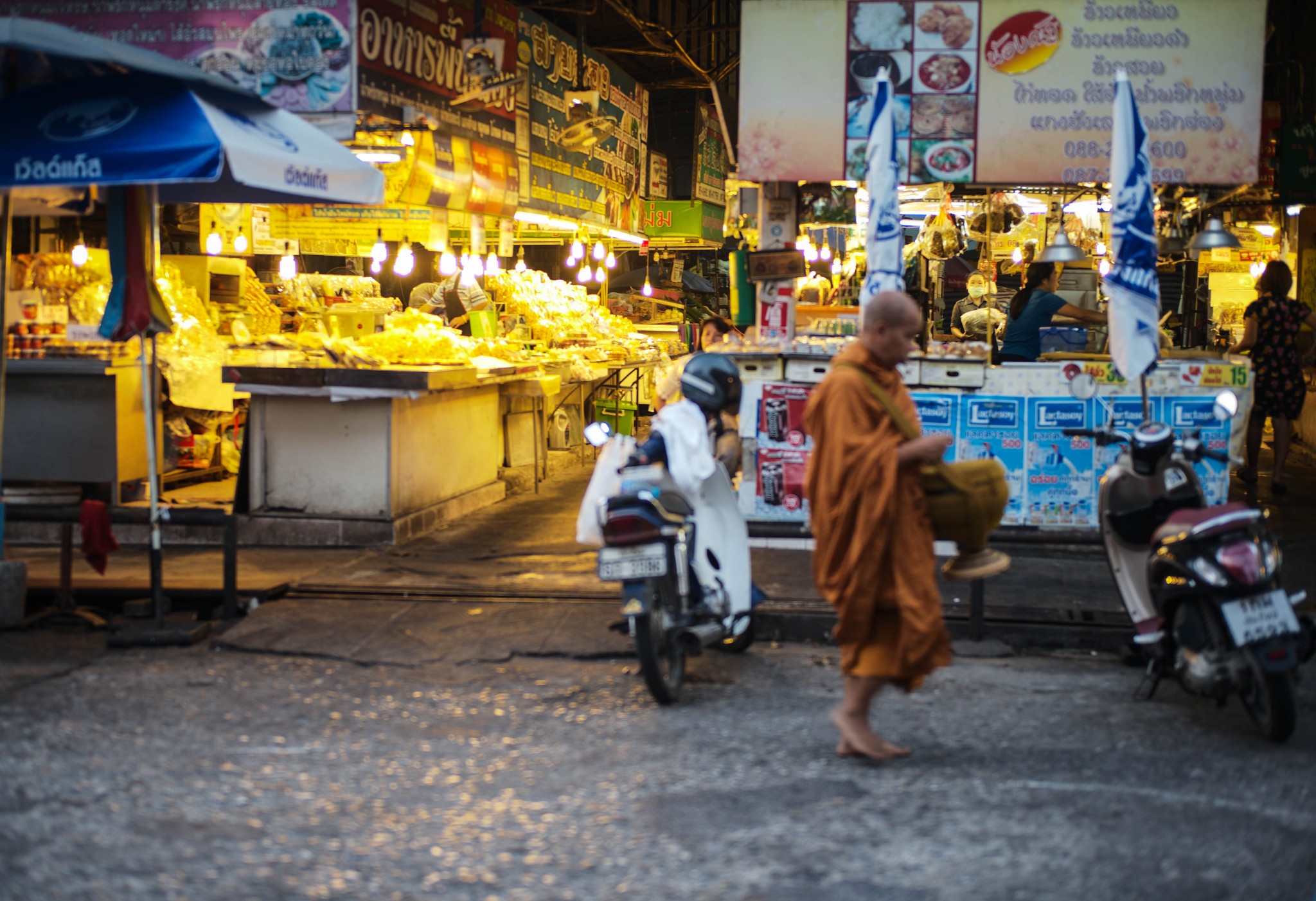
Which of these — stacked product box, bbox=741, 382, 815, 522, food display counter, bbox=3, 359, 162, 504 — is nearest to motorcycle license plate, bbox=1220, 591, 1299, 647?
stacked product box, bbox=741, 382, 815, 522

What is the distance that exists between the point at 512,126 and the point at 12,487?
5616mm

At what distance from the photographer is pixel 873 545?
458 centimetres

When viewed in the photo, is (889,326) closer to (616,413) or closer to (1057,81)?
(1057,81)

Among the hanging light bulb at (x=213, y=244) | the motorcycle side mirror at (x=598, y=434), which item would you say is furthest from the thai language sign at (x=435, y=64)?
the motorcycle side mirror at (x=598, y=434)

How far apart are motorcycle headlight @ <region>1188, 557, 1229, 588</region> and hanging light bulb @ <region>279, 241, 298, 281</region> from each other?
11238 millimetres

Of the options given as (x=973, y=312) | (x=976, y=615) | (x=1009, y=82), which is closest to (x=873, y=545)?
(x=976, y=615)

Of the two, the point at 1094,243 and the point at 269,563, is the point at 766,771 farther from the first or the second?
the point at 1094,243

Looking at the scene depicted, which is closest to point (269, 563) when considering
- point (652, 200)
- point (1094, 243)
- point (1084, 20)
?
point (1084, 20)

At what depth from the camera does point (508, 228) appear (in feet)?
43.9

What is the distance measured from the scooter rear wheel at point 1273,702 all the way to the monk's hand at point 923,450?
59.3 inches

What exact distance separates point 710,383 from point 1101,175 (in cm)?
439

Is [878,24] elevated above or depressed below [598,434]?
above

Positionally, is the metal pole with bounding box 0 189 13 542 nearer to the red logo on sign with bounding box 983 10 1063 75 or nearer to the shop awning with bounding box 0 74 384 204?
the shop awning with bounding box 0 74 384 204

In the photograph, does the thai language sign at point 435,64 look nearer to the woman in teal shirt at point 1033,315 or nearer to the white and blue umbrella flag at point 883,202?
the white and blue umbrella flag at point 883,202
